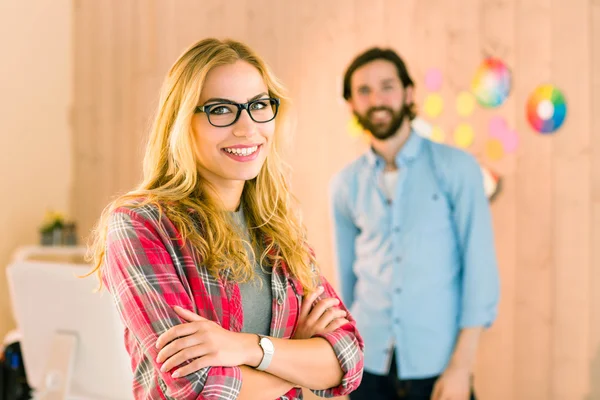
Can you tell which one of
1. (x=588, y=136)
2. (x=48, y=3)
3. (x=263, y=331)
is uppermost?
(x=48, y=3)

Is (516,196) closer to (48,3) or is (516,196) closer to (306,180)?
(306,180)

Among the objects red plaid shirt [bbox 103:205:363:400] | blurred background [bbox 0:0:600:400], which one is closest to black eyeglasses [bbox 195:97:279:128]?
red plaid shirt [bbox 103:205:363:400]

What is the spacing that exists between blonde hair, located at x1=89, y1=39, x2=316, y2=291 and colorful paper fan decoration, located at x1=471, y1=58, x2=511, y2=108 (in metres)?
1.67

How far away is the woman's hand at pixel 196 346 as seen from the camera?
132cm

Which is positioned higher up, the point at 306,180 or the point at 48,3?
the point at 48,3

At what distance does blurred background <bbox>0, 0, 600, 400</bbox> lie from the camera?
289cm

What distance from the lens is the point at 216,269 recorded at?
143 cm

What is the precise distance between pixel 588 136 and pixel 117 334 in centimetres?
197

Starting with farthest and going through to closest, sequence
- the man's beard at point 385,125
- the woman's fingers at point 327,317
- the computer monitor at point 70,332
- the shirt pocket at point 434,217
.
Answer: the man's beard at point 385,125 → the shirt pocket at point 434,217 → the computer monitor at point 70,332 → the woman's fingers at point 327,317

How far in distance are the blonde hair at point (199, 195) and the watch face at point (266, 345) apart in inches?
5.2

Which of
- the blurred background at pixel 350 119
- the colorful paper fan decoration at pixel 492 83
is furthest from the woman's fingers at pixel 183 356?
the colorful paper fan decoration at pixel 492 83

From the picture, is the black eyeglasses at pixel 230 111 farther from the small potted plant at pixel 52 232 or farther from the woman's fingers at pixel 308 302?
the small potted plant at pixel 52 232

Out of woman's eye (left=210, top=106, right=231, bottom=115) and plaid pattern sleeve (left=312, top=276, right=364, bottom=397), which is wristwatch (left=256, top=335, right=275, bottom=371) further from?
woman's eye (left=210, top=106, right=231, bottom=115)

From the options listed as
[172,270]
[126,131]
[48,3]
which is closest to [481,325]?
[172,270]
